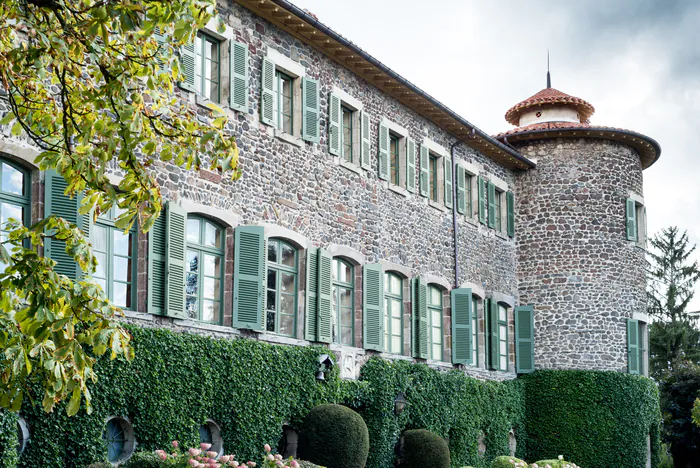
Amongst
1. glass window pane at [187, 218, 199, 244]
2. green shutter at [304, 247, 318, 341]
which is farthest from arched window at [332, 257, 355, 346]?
glass window pane at [187, 218, 199, 244]

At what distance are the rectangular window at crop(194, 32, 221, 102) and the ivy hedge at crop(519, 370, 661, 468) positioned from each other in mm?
12453

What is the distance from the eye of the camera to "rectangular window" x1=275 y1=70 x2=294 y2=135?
17.2m

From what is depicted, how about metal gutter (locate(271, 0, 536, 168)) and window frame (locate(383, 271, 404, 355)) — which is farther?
window frame (locate(383, 271, 404, 355))

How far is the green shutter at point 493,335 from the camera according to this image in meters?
23.9

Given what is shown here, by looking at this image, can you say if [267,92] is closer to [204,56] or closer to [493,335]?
[204,56]

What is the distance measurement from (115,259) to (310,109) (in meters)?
5.29

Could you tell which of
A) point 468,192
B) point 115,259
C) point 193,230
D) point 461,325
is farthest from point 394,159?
point 115,259

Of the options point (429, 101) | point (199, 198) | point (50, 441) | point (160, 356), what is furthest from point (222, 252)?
point (429, 101)

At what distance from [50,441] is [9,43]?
6062 mm

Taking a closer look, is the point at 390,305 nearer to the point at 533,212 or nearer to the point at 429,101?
the point at 429,101

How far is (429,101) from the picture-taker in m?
21.1

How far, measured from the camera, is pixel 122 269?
45.5 ft

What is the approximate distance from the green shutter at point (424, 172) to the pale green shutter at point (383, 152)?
1548 millimetres

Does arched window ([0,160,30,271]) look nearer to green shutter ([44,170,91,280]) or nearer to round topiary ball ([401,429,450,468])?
green shutter ([44,170,91,280])
